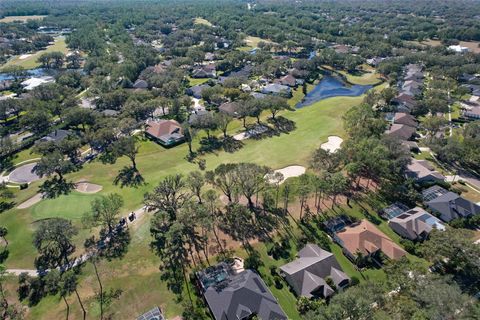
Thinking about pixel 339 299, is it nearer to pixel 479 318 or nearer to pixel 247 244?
pixel 479 318

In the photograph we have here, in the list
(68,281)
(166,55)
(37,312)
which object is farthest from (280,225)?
(166,55)

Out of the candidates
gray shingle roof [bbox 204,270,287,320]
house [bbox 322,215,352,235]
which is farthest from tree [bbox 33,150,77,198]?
house [bbox 322,215,352,235]

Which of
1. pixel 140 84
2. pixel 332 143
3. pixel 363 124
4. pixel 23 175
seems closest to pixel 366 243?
pixel 332 143

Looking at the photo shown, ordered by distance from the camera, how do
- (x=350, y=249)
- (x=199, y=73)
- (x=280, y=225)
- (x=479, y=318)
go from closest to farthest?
(x=479, y=318) < (x=350, y=249) < (x=280, y=225) < (x=199, y=73)

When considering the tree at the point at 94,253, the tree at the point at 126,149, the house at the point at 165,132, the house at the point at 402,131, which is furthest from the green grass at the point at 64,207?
the house at the point at 402,131

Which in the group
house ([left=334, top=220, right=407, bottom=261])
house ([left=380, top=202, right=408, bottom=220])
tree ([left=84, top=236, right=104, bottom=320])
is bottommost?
tree ([left=84, top=236, right=104, bottom=320])

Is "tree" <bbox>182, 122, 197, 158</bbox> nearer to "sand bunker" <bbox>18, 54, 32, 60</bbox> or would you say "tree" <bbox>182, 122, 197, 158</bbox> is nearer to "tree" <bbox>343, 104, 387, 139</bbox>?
"tree" <bbox>343, 104, 387, 139</bbox>
